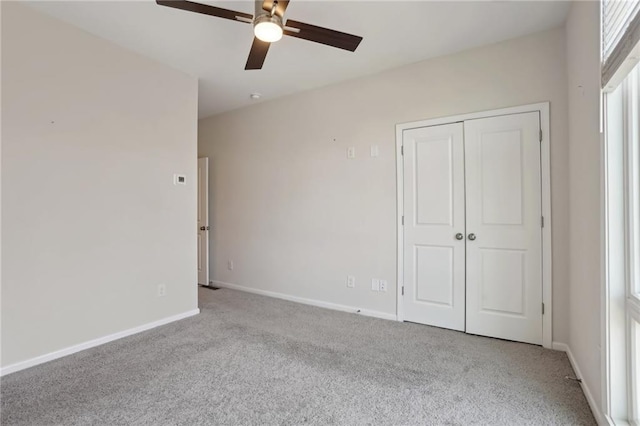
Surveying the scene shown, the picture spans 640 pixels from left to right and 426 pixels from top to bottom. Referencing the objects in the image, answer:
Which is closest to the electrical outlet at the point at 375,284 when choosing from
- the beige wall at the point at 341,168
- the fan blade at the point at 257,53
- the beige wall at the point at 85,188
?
the beige wall at the point at 341,168

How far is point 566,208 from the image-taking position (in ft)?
8.34

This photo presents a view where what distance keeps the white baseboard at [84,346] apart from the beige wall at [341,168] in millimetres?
1340

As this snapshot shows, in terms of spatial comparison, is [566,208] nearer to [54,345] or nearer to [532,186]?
[532,186]

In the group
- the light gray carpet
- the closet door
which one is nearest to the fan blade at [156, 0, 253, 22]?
the closet door

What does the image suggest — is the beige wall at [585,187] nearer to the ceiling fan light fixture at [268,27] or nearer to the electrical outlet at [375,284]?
the electrical outlet at [375,284]

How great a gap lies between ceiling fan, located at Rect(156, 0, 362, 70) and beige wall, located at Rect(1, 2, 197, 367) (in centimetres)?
137

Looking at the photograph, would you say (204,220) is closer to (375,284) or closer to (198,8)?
(375,284)

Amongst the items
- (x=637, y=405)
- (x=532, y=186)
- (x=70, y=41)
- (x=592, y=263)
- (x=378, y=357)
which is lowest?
(x=378, y=357)

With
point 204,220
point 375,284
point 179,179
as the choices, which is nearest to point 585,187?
point 375,284

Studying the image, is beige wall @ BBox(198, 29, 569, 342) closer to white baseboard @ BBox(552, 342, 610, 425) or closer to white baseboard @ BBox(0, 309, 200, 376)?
white baseboard @ BBox(552, 342, 610, 425)

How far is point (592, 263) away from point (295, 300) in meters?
3.02

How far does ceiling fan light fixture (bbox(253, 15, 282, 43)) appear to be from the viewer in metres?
1.87

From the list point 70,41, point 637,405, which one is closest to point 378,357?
point 637,405

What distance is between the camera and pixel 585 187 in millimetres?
1972
